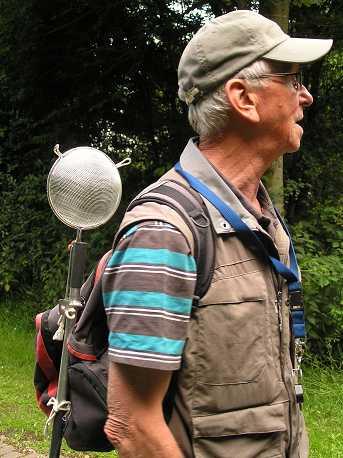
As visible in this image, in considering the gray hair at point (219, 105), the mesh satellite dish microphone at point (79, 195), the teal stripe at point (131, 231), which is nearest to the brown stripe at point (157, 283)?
the teal stripe at point (131, 231)

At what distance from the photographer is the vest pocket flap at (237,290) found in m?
1.55

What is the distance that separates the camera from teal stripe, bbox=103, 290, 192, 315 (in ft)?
4.85

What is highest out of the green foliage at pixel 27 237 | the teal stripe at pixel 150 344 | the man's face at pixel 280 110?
the man's face at pixel 280 110

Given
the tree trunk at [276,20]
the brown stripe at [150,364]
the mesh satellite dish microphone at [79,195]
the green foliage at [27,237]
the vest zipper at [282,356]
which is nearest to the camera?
the brown stripe at [150,364]

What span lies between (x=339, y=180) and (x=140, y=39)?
9.92 feet

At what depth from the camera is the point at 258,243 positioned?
5.46 feet

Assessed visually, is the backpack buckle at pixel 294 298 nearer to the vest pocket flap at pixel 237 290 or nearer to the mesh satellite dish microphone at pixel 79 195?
the vest pocket flap at pixel 237 290

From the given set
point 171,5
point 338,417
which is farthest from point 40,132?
point 338,417

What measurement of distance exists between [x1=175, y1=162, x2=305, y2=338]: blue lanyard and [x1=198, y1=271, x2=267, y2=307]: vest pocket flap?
0.08 meters

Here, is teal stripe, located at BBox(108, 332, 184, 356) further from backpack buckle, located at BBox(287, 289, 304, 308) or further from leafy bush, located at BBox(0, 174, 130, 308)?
leafy bush, located at BBox(0, 174, 130, 308)

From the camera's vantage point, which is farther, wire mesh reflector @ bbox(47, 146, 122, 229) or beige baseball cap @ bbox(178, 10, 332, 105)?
wire mesh reflector @ bbox(47, 146, 122, 229)

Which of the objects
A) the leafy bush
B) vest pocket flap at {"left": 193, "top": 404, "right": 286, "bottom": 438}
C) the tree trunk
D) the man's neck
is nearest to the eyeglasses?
the man's neck

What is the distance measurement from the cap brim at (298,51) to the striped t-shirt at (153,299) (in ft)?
1.97

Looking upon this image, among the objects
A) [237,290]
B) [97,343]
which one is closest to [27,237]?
[97,343]
